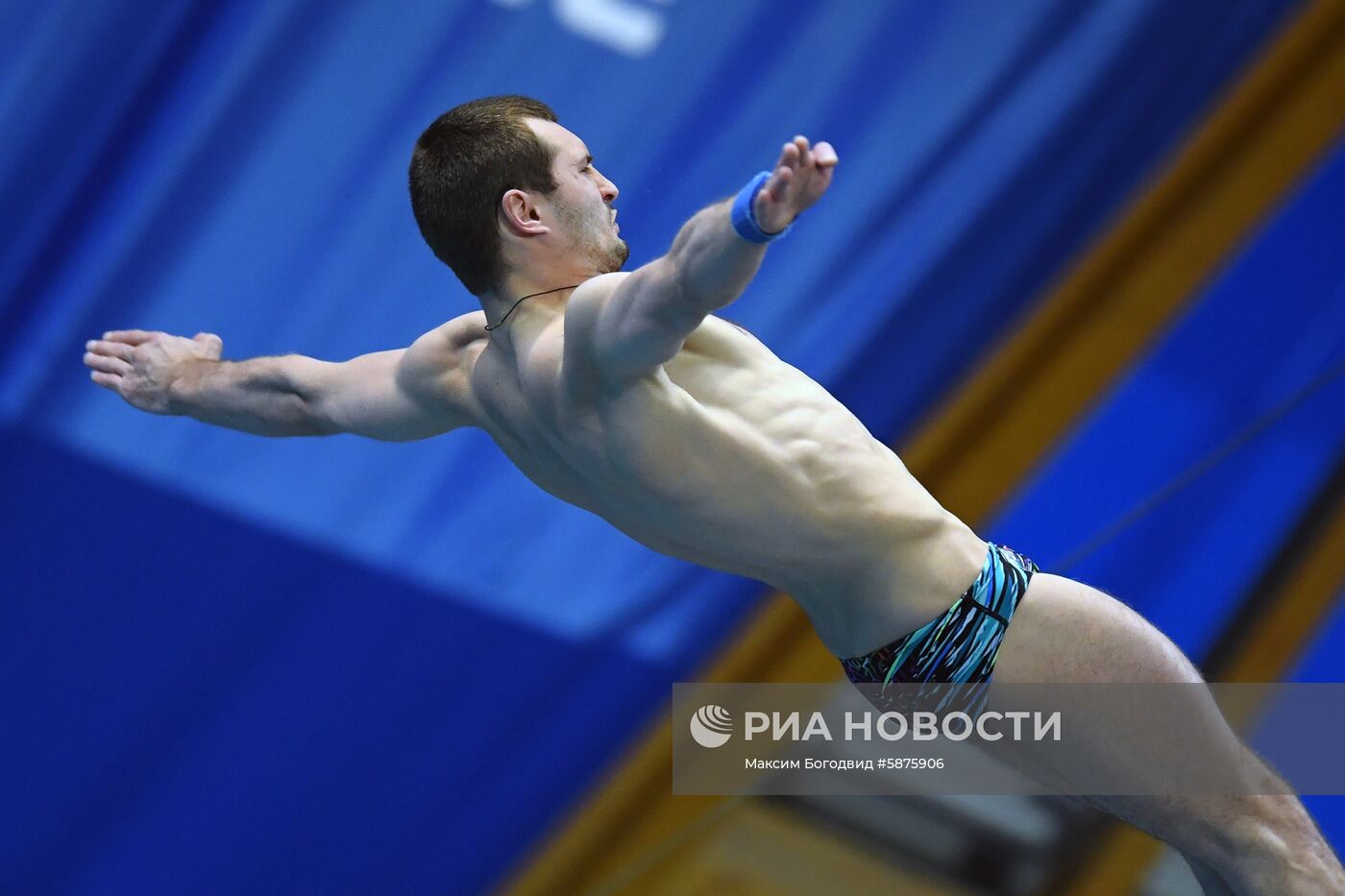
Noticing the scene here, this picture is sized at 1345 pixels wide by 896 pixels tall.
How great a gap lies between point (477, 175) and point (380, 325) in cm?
82

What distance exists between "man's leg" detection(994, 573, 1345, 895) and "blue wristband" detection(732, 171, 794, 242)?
24.6 inches

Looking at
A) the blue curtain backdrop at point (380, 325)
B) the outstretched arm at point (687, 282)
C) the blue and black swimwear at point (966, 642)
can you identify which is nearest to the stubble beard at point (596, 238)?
the outstretched arm at point (687, 282)

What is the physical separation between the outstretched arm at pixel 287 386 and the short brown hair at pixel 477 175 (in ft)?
0.62

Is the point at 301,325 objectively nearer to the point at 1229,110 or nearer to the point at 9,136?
the point at 9,136

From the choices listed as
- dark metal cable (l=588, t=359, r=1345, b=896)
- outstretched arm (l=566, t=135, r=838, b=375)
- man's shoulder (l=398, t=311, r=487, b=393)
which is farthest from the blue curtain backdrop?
outstretched arm (l=566, t=135, r=838, b=375)

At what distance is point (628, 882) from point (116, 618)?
3.22 feet

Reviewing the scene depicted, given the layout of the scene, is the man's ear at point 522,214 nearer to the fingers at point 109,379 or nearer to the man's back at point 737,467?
the man's back at point 737,467

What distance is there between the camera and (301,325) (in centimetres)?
235

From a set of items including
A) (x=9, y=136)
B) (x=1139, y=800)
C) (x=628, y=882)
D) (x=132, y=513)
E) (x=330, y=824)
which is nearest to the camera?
(x=1139, y=800)

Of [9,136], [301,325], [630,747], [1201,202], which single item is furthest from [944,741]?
[9,136]

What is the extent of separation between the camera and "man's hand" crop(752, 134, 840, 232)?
1229 millimetres

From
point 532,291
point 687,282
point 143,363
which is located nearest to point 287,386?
point 143,363

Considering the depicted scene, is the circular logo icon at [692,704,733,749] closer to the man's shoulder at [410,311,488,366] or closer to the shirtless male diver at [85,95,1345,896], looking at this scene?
the shirtless male diver at [85,95,1345,896]

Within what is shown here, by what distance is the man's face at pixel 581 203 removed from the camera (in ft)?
5.25
